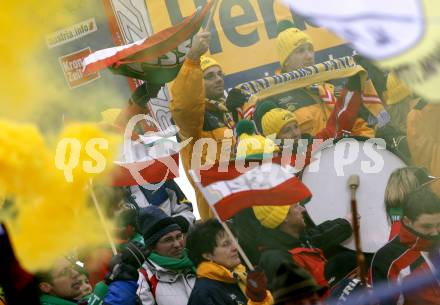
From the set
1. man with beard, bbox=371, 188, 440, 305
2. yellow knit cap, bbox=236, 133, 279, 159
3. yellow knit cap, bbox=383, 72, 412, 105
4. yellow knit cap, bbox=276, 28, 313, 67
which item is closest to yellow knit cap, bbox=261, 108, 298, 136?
yellow knit cap, bbox=236, 133, 279, 159

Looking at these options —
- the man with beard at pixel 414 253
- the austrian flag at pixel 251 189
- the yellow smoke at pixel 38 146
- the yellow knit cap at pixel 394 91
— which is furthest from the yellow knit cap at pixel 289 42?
the man with beard at pixel 414 253

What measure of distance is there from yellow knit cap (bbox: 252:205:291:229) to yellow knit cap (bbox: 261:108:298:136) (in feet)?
3.77

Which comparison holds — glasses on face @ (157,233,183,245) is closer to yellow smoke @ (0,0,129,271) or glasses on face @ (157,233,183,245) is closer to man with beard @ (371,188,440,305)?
yellow smoke @ (0,0,129,271)

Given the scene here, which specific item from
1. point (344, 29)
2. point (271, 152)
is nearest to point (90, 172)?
point (271, 152)

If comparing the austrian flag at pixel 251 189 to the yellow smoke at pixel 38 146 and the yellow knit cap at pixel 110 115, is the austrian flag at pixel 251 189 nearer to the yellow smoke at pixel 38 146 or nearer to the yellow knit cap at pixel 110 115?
the yellow smoke at pixel 38 146

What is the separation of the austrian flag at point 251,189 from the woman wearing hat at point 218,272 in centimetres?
25

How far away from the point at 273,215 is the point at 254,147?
1.97 feet

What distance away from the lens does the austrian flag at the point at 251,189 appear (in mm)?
6680

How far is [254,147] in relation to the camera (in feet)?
24.3

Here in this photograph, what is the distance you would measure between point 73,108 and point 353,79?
2.31 m

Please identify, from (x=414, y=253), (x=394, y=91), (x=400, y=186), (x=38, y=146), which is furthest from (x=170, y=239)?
(x=394, y=91)

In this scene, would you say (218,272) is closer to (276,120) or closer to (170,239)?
(170,239)

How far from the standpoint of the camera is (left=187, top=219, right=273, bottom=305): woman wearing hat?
643 centimetres

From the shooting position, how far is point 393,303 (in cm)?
636
